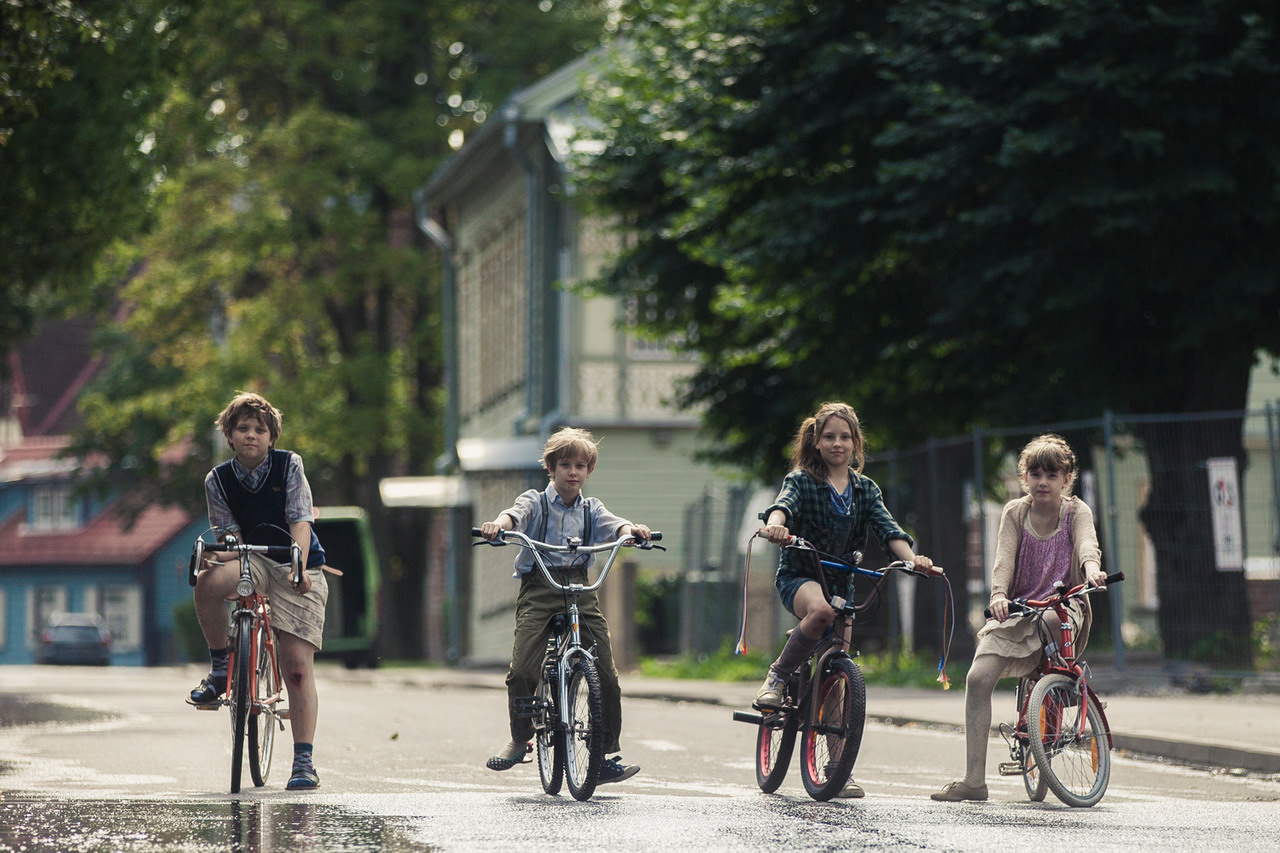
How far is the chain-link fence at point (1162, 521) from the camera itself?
16.3 metres

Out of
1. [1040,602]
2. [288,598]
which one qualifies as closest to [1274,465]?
[1040,602]

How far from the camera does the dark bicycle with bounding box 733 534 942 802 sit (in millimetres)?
8156

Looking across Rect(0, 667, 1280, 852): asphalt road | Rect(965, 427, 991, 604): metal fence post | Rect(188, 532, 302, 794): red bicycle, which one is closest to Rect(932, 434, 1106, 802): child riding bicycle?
Rect(0, 667, 1280, 852): asphalt road

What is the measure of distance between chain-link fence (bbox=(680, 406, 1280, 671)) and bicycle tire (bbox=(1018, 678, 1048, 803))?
7386 mm

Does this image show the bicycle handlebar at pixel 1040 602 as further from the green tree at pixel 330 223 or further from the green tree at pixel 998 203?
the green tree at pixel 330 223

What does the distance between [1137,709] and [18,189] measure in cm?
1135

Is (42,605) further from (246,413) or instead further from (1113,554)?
(246,413)

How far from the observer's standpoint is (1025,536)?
340 inches

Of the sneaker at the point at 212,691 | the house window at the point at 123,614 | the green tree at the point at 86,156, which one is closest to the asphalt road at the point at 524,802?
the sneaker at the point at 212,691

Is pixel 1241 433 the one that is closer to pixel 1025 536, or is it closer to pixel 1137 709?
pixel 1137 709

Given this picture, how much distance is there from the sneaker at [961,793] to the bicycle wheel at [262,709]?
9.44 ft

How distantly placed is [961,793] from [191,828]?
3.31 m

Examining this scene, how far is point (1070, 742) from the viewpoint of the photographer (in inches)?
330

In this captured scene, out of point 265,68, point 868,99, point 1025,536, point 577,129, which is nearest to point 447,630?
point 265,68
